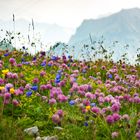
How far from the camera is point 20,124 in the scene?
5.80 meters

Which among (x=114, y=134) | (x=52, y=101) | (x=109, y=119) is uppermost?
(x=52, y=101)

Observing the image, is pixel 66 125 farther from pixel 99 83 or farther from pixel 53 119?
pixel 99 83

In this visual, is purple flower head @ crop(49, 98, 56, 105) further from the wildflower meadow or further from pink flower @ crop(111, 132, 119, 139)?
pink flower @ crop(111, 132, 119, 139)

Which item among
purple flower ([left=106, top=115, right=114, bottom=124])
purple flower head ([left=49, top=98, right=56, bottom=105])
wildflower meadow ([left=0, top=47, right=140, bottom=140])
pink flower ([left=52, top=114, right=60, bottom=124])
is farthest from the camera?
purple flower head ([left=49, top=98, right=56, bottom=105])

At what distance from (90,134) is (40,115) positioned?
118 cm

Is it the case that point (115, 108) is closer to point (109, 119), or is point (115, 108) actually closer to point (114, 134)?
point (109, 119)

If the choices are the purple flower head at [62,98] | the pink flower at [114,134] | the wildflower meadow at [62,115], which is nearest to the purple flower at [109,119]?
the wildflower meadow at [62,115]

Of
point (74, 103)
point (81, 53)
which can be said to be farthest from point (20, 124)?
point (81, 53)

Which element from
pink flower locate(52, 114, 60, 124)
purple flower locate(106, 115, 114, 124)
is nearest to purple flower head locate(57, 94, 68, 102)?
pink flower locate(52, 114, 60, 124)

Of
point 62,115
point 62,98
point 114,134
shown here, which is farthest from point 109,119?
point 62,98

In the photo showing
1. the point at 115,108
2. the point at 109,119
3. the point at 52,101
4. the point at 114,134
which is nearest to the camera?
the point at 114,134

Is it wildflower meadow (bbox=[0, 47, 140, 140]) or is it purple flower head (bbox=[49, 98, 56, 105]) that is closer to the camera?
wildflower meadow (bbox=[0, 47, 140, 140])

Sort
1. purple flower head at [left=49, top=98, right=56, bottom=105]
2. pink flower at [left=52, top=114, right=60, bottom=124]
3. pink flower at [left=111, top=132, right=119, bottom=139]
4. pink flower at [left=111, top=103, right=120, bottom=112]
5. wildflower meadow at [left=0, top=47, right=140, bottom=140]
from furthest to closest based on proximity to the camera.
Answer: purple flower head at [left=49, top=98, right=56, bottom=105], pink flower at [left=111, top=103, right=120, bottom=112], pink flower at [left=52, top=114, right=60, bottom=124], wildflower meadow at [left=0, top=47, right=140, bottom=140], pink flower at [left=111, top=132, right=119, bottom=139]

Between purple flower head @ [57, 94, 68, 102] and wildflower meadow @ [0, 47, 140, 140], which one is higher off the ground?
purple flower head @ [57, 94, 68, 102]
